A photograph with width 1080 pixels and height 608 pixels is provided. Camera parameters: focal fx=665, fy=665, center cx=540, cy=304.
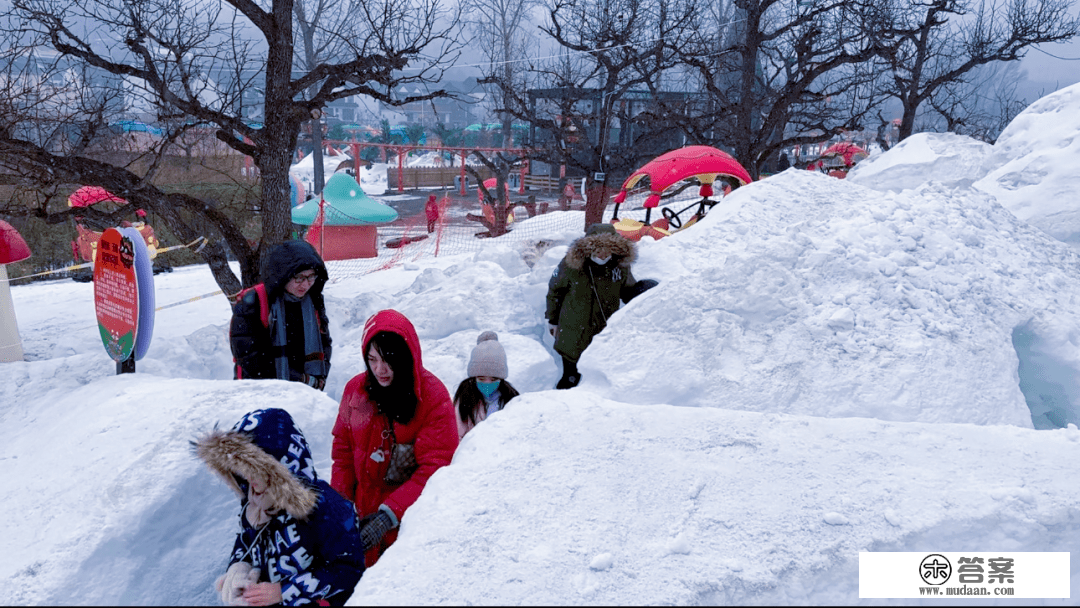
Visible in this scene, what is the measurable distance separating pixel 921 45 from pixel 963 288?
587 inches

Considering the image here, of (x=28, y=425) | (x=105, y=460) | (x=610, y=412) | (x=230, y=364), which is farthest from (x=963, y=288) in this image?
(x=230, y=364)

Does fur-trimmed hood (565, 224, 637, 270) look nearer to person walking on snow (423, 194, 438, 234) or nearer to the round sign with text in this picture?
the round sign with text

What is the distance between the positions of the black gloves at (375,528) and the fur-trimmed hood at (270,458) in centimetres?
40

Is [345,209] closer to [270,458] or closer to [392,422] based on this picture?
[392,422]

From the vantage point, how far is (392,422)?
2586 mm

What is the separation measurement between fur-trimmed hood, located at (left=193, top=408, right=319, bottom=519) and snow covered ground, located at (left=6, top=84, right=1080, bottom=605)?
349 mm

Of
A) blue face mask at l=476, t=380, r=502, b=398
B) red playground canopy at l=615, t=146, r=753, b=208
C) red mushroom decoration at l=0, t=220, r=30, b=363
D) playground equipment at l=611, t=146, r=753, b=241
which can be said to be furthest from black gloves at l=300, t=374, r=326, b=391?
red playground canopy at l=615, t=146, r=753, b=208

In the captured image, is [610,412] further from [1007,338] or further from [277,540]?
[1007,338]

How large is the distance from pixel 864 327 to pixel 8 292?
817 cm

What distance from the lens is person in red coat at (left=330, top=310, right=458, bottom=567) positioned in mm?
2512

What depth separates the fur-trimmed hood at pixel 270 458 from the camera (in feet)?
6.31

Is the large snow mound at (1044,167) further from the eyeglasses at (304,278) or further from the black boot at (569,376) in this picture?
the eyeglasses at (304,278)

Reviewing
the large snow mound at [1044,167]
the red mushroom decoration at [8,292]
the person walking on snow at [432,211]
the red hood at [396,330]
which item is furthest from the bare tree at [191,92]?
the person walking on snow at [432,211]

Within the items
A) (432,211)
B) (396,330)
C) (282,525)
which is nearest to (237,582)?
(282,525)
